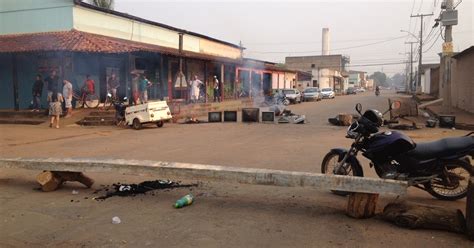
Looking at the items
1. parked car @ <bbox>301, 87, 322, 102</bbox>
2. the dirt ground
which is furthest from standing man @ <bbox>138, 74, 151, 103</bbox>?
parked car @ <bbox>301, 87, 322, 102</bbox>

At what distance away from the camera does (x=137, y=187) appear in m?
6.32

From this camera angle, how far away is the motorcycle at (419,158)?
Result: 5164 mm

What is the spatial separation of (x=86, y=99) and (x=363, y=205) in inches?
679

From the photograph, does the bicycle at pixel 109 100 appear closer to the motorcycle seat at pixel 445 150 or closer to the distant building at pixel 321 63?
the motorcycle seat at pixel 445 150

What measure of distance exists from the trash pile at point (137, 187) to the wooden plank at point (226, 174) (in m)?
0.36

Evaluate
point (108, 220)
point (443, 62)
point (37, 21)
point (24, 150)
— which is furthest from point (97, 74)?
point (443, 62)

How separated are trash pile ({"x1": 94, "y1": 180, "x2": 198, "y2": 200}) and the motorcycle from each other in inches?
106

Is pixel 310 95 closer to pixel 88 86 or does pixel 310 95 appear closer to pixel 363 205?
pixel 88 86

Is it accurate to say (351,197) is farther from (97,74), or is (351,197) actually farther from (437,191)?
(97,74)

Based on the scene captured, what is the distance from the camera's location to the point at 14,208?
5.67 metres

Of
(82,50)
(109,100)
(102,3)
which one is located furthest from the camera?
(102,3)

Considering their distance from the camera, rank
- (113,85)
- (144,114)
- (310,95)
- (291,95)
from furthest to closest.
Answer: (310,95), (291,95), (113,85), (144,114)

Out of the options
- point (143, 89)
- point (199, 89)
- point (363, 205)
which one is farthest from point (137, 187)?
point (199, 89)

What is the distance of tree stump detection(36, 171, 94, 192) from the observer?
639 cm
